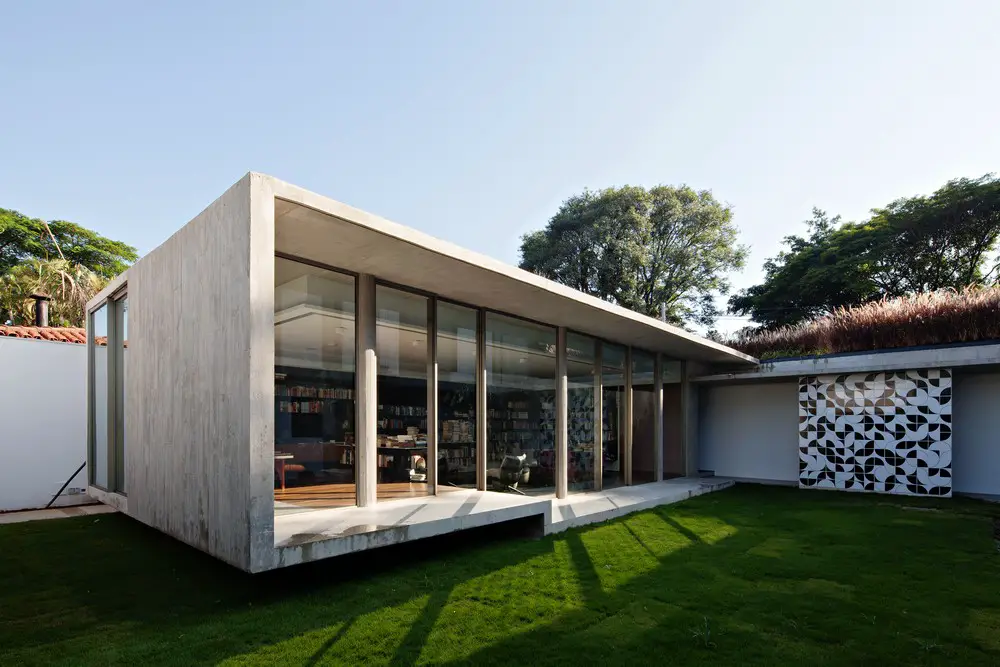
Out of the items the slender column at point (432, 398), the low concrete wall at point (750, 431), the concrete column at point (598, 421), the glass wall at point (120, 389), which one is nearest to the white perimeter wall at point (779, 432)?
the low concrete wall at point (750, 431)

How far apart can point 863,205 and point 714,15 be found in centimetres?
2140

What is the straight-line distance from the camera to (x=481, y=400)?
728 cm

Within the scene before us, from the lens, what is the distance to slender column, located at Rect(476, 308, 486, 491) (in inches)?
283

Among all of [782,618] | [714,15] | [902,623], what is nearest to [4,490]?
[782,618]

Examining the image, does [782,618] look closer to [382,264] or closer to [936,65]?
[382,264]

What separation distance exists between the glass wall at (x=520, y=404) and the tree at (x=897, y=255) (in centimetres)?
2012

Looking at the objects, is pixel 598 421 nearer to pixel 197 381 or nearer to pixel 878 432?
pixel 878 432

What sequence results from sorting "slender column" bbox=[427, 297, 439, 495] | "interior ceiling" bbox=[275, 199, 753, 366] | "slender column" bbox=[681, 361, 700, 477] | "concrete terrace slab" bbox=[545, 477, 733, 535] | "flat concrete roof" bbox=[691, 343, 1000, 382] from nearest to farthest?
"interior ceiling" bbox=[275, 199, 753, 366] → "slender column" bbox=[427, 297, 439, 495] → "concrete terrace slab" bbox=[545, 477, 733, 535] → "flat concrete roof" bbox=[691, 343, 1000, 382] → "slender column" bbox=[681, 361, 700, 477]

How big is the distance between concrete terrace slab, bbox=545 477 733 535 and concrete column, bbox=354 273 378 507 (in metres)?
2.12

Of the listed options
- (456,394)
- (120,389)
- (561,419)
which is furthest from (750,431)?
(120,389)

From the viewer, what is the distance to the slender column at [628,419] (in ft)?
33.2

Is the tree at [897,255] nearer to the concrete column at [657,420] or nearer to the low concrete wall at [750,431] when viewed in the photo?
the low concrete wall at [750,431]

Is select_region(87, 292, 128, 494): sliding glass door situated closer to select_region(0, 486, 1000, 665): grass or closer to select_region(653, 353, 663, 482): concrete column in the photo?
select_region(0, 486, 1000, 665): grass

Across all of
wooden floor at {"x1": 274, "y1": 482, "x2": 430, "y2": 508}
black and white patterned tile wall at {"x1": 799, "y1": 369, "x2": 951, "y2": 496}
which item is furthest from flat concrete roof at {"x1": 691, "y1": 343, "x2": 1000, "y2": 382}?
wooden floor at {"x1": 274, "y1": 482, "x2": 430, "y2": 508}
